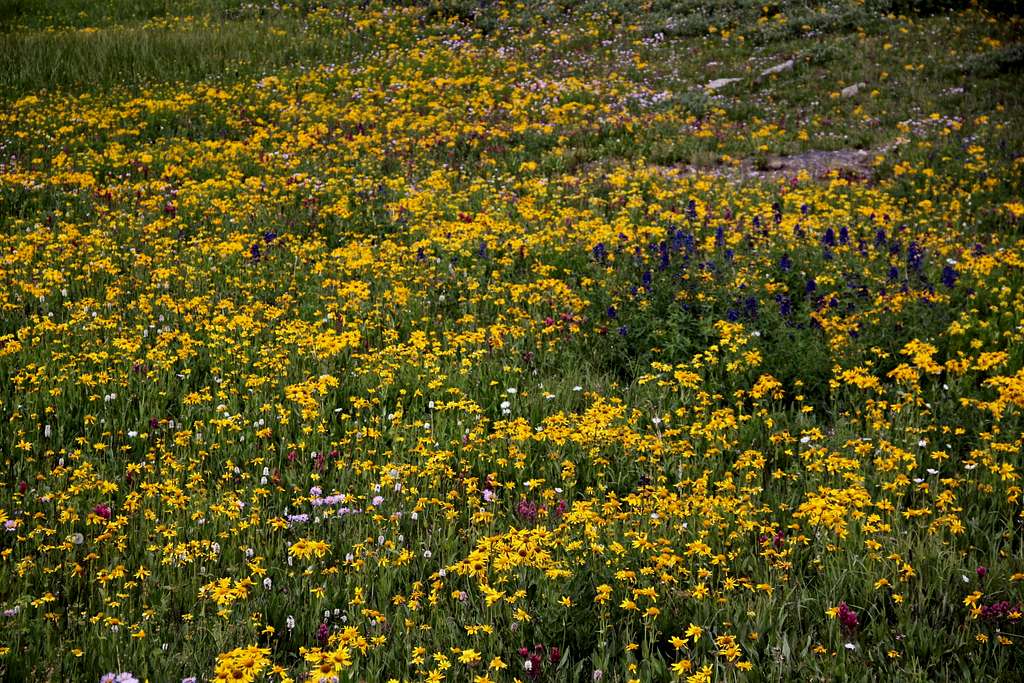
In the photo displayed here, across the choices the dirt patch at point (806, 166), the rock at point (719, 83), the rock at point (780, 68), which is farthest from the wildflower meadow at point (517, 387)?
the rock at point (780, 68)

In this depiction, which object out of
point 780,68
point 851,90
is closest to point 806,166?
point 851,90

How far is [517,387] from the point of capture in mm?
6227

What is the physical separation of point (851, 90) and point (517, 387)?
38.5 feet

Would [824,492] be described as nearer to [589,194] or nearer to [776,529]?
[776,529]

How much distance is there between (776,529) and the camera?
14.5ft

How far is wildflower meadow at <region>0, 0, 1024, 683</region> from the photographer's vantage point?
11.8ft

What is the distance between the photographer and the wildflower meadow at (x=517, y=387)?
3.58m

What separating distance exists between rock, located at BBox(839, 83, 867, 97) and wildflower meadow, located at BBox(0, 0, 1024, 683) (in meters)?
0.14

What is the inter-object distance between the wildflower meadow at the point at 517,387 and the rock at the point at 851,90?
0.14 meters

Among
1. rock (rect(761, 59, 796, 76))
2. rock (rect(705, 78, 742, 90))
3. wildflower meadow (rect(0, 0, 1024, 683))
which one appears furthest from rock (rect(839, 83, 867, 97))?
rock (rect(705, 78, 742, 90))

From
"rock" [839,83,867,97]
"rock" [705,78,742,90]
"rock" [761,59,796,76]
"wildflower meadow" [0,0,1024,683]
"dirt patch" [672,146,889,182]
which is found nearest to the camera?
"wildflower meadow" [0,0,1024,683]

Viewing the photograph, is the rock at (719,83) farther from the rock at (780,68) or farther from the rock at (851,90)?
the rock at (851,90)

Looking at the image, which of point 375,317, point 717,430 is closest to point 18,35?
point 375,317

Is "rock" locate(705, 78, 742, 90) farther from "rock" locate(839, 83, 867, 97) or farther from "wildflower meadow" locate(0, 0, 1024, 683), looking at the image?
"rock" locate(839, 83, 867, 97)
